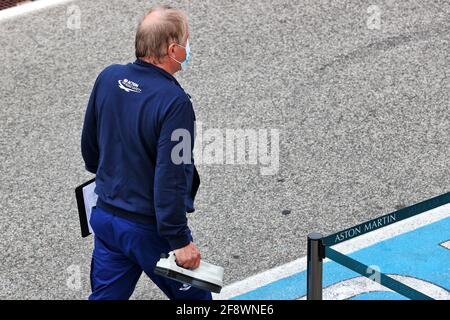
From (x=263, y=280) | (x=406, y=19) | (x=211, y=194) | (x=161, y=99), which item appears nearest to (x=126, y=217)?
(x=161, y=99)

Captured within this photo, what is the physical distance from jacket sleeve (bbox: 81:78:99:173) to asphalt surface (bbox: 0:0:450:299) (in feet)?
4.57

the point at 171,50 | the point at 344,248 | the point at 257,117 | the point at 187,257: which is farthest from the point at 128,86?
the point at 257,117

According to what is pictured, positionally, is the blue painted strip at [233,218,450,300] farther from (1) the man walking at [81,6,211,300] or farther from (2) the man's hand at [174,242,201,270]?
(2) the man's hand at [174,242,201,270]

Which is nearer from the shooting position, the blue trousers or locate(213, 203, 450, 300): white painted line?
the blue trousers

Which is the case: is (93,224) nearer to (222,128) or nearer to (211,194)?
(211,194)

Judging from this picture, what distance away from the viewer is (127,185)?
493 centimetres

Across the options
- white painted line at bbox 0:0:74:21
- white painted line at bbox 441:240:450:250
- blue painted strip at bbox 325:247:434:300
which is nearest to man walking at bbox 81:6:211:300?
blue painted strip at bbox 325:247:434:300

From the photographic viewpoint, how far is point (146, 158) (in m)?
4.84

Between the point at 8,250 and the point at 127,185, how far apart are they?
2.27 meters

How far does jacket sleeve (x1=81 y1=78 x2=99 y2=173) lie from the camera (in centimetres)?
507

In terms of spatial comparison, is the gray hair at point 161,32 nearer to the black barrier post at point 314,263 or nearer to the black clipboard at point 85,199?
the black clipboard at point 85,199

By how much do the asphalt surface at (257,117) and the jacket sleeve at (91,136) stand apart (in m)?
1.39

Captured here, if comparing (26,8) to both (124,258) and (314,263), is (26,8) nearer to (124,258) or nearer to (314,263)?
(124,258)

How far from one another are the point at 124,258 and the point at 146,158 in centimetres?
63
